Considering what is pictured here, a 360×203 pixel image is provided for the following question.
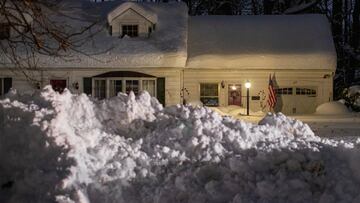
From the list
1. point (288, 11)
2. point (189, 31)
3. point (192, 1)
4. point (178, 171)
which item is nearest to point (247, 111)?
point (189, 31)

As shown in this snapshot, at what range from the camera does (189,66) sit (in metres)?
28.0

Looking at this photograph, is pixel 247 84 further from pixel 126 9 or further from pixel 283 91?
pixel 126 9

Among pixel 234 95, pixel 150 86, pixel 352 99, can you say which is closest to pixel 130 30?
pixel 150 86

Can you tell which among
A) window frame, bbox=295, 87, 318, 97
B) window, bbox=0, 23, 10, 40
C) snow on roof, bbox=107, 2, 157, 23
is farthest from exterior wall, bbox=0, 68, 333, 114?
window, bbox=0, 23, 10, 40

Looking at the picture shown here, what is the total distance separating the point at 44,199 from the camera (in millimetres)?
6664

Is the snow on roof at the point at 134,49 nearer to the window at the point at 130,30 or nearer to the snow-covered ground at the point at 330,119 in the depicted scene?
the window at the point at 130,30

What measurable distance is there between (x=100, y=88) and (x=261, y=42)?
338 inches

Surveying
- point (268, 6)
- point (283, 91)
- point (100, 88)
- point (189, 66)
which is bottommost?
point (283, 91)

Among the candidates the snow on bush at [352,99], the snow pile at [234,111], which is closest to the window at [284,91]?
the snow pile at [234,111]

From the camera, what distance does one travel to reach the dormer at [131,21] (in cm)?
2892

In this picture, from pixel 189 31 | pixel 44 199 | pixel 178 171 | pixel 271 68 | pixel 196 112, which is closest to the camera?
pixel 44 199

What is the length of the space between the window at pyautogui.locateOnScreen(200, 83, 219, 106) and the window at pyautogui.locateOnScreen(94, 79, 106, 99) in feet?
15.9

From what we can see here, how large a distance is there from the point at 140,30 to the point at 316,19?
9813 millimetres

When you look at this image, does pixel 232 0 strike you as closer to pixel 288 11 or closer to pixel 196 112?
pixel 288 11
